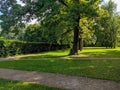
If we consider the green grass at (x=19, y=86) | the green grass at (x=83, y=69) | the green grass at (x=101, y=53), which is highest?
the green grass at (x=19, y=86)

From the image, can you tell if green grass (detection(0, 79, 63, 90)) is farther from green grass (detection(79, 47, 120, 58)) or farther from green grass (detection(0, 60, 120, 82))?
green grass (detection(79, 47, 120, 58))

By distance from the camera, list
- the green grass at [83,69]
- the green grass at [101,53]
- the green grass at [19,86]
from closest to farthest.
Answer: the green grass at [19,86], the green grass at [83,69], the green grass at [101,53]

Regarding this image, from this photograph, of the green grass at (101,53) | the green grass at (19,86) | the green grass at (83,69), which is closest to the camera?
the green grass at (19,86)

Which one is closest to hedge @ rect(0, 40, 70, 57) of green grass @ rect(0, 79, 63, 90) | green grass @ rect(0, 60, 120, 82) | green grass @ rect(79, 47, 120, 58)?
green grass @ rect(79, 47, 120, 58)

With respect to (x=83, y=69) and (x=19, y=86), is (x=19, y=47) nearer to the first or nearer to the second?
(x=83, y=69)

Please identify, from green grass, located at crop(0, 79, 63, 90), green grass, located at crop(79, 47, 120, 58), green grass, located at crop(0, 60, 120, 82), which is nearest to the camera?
green grass, located at crop(0, 79, 63, 90)

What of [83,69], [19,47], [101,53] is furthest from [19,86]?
[101,53]

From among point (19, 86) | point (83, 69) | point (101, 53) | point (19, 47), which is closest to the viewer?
point (19, 86)

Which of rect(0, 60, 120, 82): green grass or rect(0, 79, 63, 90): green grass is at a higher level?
rect(0, 79, 63, 90): green grass

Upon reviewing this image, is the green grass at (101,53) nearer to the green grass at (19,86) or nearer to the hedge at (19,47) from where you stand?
the hedge at (19,47)

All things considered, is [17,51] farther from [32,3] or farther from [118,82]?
[118,82]

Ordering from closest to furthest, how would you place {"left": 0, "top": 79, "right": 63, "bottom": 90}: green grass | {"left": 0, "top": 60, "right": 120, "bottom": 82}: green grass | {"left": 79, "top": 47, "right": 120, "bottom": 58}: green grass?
1. {"left": 0, "top": 79, "right": 63, "bottom": 90}: green grass
2. {"left": 0, "top": 60, "right": 120, "bottom": 82}: green grass
3. {"left": 79, "top": 47, "right": 120, "bottom": 58}: green grass

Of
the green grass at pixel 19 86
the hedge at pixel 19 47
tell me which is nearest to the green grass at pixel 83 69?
the green grass at pixel 19 86

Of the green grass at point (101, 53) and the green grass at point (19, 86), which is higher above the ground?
the green grass at point (19, 86)
